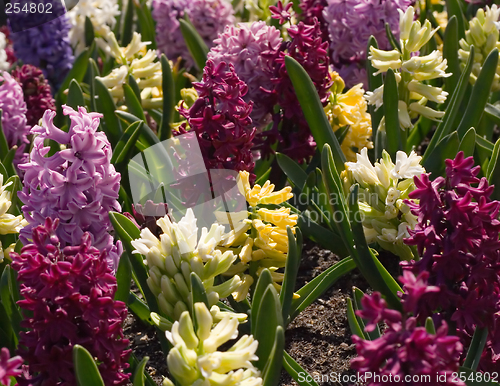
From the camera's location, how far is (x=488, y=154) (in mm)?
2029

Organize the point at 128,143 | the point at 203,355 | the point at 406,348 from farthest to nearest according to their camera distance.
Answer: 1. the point at 128,143
2. the point at 203,355
3. the point at 406,348

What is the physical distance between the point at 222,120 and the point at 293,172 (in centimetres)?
44

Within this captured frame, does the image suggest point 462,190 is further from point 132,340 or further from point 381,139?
point 132,340

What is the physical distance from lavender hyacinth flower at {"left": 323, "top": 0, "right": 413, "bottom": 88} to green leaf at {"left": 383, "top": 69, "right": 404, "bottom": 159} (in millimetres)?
617

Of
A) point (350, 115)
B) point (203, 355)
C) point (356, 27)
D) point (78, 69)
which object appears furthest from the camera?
point (78, 69)

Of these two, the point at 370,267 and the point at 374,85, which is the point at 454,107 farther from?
the point at 370,267

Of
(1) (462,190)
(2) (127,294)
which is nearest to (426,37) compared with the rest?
(1) (462,190)

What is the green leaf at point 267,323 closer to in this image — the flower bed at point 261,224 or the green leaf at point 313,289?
the flower bed at point 261,224

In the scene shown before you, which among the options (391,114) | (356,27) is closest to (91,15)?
(356,27)

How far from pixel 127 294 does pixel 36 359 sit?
0.29m

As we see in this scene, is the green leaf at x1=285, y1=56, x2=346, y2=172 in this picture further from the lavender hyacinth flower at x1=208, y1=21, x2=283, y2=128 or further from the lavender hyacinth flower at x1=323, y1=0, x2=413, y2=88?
the lavender hyacinth flower at x1=323, y1=0, x2=413, y2=88

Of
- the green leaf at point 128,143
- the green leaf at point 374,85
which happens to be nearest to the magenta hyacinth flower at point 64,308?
the green leaf at point 128,143

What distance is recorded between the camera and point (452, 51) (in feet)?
7.54

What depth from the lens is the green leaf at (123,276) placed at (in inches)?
52.2
